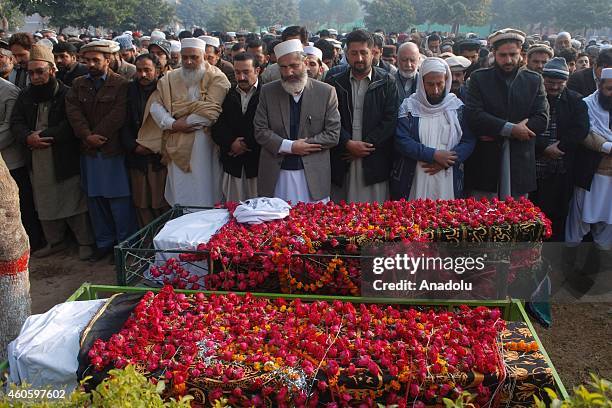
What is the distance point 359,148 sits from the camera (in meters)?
4.81

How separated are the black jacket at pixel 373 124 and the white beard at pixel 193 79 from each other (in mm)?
1221

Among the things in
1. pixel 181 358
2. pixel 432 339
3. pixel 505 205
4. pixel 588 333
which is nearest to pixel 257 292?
pixel 181 358

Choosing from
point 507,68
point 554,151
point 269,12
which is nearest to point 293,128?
point 507,68

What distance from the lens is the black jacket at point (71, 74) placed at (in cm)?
626

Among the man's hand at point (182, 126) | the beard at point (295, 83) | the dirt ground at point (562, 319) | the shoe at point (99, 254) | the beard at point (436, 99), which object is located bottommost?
the dirt ground at point (562, 319)

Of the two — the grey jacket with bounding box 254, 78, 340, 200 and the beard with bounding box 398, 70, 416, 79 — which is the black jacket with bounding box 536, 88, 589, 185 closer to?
the beard with bounding box 398, 70, 416, 79

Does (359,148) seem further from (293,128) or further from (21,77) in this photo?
(21,77)

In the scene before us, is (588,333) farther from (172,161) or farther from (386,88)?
(172,161)

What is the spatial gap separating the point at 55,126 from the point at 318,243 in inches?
131

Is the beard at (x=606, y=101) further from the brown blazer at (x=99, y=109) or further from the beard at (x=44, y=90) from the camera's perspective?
the beard at (x=44, y=90)

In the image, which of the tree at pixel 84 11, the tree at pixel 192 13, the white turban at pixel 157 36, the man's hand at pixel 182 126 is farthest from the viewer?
the tree at pixel 192 13

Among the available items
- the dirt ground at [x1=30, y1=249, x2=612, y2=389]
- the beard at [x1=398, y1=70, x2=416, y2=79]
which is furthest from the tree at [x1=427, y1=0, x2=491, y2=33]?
the dirt ground at [x1=30, y1=249, x2=612, y2=389]

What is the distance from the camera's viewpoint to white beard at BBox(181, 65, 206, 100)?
17.2ft

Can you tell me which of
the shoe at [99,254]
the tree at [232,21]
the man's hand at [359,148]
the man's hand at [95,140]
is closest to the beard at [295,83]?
the man's hand at [359,148]
